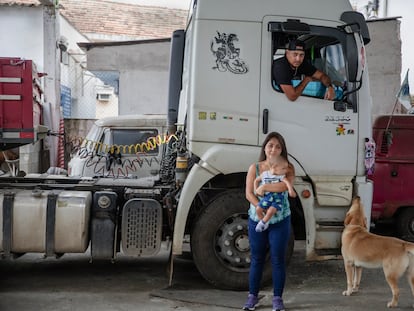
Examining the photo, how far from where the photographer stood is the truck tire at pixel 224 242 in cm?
551

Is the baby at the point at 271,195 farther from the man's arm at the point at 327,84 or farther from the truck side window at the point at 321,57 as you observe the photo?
the man's arm at the point at 327,84

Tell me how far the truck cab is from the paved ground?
7.50 ft

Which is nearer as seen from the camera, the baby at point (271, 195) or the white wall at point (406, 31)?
the baby at point (271, 195)

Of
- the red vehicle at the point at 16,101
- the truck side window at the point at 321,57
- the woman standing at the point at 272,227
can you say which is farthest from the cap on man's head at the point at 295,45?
the red vehicle at the point at 16,101

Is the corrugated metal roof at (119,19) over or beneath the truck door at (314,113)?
over

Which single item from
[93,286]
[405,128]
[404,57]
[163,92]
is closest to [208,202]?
[93,286]

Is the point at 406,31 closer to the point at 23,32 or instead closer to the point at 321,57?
the point at 23,32

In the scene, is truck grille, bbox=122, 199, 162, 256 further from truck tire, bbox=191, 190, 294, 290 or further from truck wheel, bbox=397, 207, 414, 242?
truck wheel, bbox=397, 207, 414, 242

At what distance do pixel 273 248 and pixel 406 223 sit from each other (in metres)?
4.12

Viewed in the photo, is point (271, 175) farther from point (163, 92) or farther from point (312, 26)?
point (163, 92)

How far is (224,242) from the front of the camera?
18.2 ft

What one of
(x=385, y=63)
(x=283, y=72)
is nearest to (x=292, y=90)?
(x=283, y=72)

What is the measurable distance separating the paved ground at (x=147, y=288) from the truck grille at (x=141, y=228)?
0.48 metres

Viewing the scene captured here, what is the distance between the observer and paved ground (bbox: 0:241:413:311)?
5207mm
